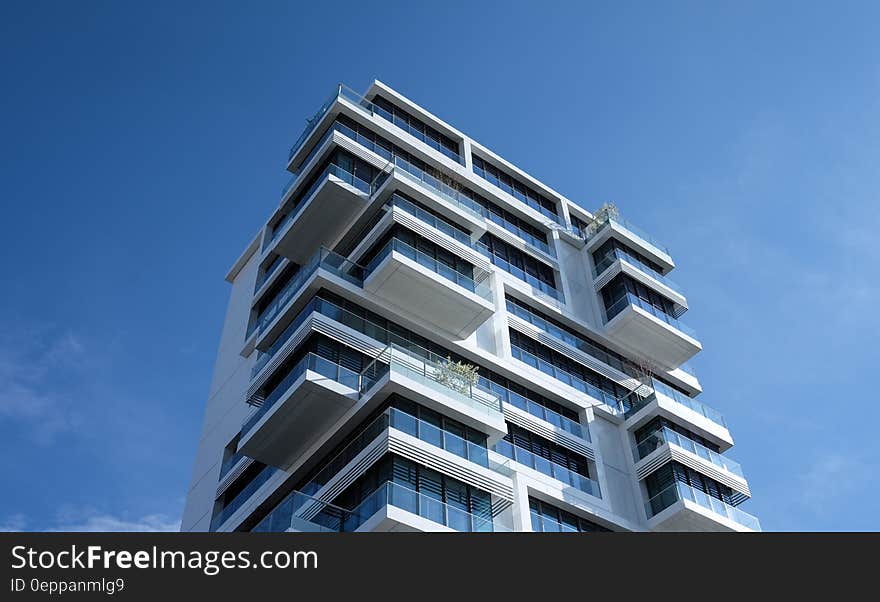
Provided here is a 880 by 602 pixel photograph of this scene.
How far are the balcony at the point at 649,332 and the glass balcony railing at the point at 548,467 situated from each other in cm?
804

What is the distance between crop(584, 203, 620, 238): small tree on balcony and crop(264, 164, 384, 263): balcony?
37.7ft

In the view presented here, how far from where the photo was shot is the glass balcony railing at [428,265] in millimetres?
29531

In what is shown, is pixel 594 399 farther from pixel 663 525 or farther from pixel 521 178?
pixel 521 178

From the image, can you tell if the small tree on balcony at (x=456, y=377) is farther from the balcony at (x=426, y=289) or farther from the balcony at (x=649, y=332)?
the balcony at (x=649, y=332)

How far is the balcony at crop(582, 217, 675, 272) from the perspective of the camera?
3919 centimetres

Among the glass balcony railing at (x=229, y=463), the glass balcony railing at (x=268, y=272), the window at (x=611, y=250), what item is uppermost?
the window at (x=611, y=250)

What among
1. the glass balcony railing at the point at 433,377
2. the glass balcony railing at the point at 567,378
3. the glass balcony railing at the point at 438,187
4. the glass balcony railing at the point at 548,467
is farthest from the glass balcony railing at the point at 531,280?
the glass balcony railing at the point at 433,377
